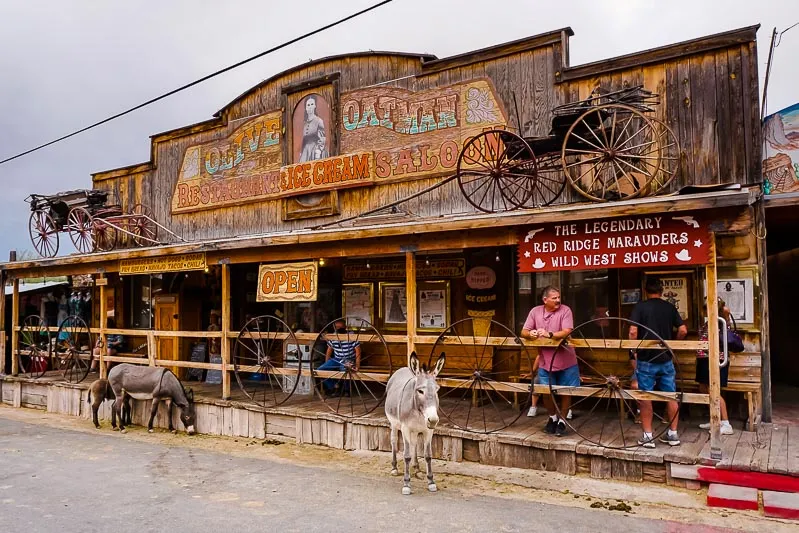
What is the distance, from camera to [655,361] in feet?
23.6

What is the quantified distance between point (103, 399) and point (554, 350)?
933 centimetres

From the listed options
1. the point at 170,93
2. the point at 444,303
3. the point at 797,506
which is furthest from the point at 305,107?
the point at 797,506

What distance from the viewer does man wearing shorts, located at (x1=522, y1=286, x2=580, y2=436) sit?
768 centimetres

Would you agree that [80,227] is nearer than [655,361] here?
No

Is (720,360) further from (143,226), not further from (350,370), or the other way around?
(143,226)

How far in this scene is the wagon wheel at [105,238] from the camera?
52.6ft

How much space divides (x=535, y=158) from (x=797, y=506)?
530 cm

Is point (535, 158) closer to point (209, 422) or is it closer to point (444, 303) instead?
point (444, 303)

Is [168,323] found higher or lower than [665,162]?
lower

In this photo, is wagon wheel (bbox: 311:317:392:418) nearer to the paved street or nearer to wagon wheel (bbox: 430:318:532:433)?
wagon wheel (bbox: 430:318:532:433)

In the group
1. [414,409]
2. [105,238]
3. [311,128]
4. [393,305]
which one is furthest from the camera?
[105,238]

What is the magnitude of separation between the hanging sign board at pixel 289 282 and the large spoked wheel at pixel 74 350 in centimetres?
537

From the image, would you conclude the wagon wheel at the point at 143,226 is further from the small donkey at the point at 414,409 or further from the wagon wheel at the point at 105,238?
the small donkey at the point at 414,409

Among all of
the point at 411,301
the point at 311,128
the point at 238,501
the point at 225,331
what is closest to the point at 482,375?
the point at 411,301
